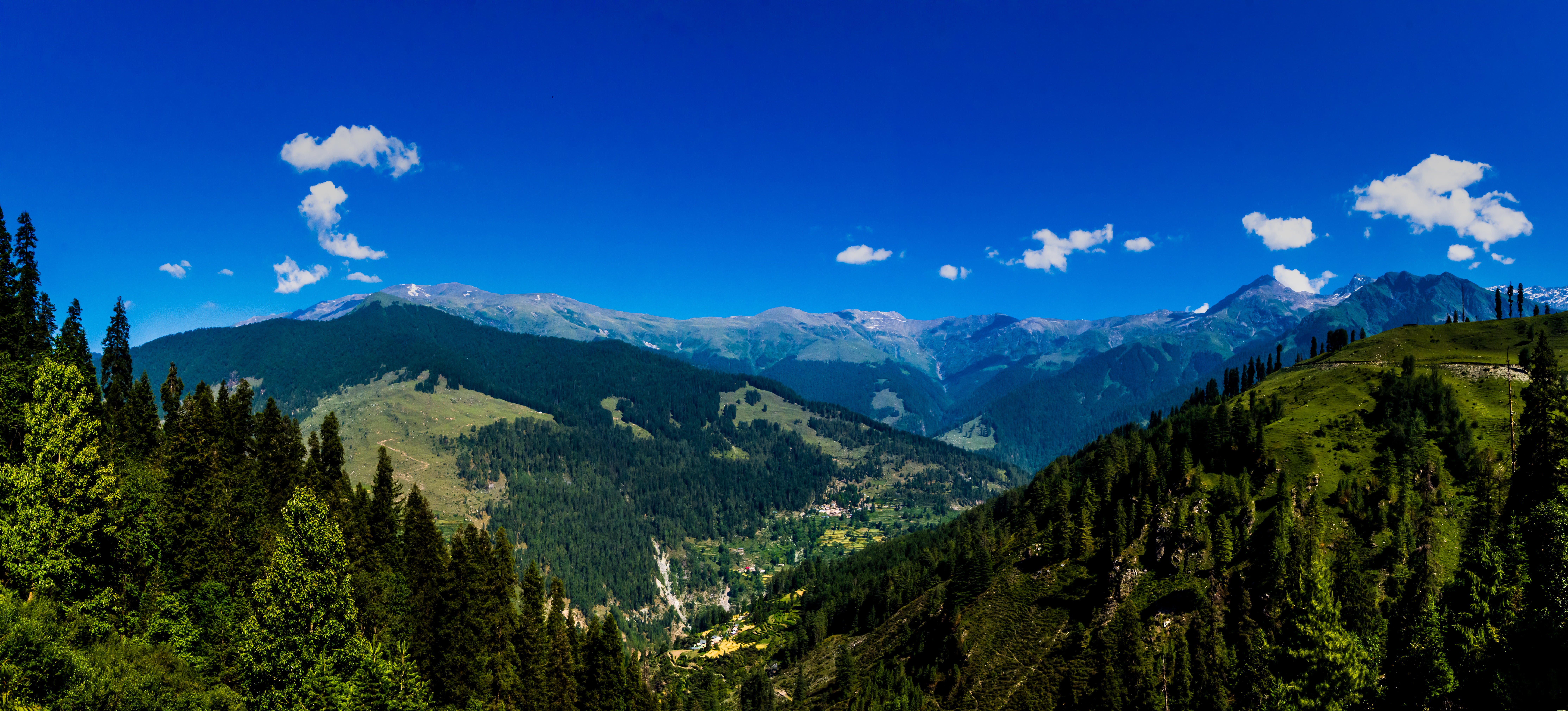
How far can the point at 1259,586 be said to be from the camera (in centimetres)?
8919

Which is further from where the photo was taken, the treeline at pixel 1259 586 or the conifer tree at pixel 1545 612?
the treeline at pixel 1259 586

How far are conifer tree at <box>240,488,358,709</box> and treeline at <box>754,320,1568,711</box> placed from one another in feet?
195

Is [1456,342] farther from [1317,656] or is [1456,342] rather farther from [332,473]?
[332,473]

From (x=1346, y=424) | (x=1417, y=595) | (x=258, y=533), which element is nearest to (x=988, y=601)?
(x=1346, y=424)

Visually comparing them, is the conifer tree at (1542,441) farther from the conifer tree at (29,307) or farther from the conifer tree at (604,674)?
the conifer tree at (29,307)

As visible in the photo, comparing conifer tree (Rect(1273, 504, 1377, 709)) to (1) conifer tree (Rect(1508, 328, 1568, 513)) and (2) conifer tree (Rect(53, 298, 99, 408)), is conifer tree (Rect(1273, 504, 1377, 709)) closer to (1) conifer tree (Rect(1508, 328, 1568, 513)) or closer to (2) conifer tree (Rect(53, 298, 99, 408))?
(1) conifer tree (Rect(1508, 328, 1568, 513))

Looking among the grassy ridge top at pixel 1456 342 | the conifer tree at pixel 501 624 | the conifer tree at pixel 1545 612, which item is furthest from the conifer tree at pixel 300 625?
the grassy ridge top at pixel 1456 342

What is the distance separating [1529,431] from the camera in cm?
4588

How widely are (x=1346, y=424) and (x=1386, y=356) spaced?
63329 mm

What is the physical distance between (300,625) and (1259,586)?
102 meters

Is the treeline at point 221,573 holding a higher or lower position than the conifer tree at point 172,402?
lower

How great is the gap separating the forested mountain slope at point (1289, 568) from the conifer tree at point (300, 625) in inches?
2345

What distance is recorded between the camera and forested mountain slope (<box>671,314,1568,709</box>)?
150 ft

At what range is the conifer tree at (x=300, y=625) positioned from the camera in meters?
36.4
